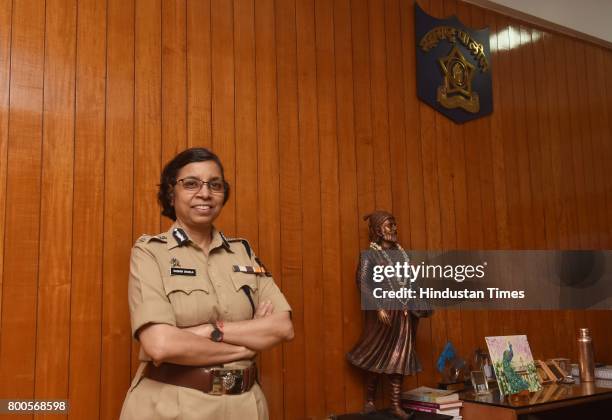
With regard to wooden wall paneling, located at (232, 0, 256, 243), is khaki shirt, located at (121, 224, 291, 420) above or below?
below

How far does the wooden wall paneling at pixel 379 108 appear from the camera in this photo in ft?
10.8

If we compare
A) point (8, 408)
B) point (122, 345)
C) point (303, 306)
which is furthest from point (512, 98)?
point (8, 408)

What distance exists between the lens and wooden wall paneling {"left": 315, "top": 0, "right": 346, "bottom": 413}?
116 inches

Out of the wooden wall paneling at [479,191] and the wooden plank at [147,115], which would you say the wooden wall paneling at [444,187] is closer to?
the wooden wall paneling at [479,191]

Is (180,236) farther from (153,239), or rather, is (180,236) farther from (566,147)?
(566,147)

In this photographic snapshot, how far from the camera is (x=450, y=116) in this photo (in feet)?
11.9

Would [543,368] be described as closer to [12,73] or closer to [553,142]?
[553,142]

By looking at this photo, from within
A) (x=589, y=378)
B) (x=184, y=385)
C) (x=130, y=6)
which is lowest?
(x=589, y=378)

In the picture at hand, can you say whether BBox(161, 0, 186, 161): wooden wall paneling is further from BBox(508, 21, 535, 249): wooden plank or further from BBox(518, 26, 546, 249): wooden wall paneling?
BBox(518, 26, 546, 249): wooden wall paneling

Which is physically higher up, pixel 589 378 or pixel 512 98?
pixel 512 98

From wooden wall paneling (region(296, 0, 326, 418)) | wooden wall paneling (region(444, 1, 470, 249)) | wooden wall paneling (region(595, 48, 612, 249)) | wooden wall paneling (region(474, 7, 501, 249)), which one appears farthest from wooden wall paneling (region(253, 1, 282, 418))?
wooden wall paneling (region(595, 48, 612, 249))

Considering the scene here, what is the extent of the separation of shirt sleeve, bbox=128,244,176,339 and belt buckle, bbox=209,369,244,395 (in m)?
0.22

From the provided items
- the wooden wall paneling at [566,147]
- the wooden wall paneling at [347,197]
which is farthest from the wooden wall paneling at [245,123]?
the wooden wall paneling at [566,147]

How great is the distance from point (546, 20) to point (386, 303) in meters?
2.53
